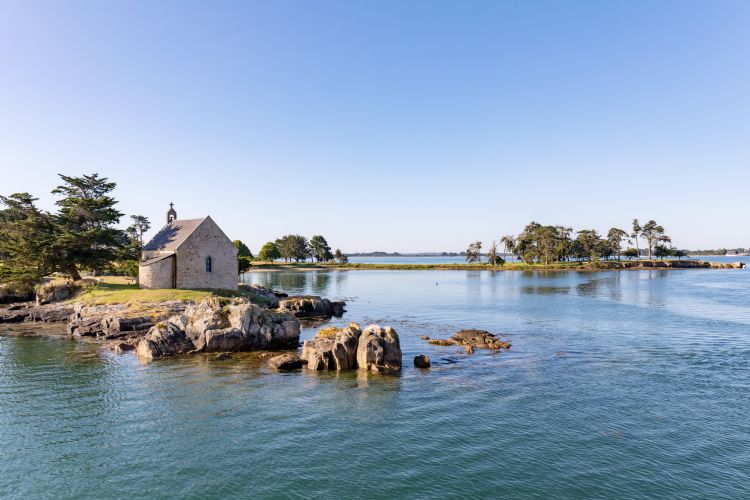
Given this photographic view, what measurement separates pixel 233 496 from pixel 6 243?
67571 millimetres

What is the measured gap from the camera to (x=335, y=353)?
33.8 meters

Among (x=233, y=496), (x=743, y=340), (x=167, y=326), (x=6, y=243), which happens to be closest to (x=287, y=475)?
(x=233, y=496)

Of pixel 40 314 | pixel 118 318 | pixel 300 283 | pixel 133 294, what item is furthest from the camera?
pixel 300 283

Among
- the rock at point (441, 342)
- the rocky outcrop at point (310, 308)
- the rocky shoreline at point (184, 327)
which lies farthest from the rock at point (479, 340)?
the rocky outcrop at point (310, 308)

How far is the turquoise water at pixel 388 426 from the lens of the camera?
17.2 meters

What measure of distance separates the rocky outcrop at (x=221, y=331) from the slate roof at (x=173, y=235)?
1829 cm

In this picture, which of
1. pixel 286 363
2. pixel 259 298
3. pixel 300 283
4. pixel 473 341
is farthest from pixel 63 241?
pixel 300 283

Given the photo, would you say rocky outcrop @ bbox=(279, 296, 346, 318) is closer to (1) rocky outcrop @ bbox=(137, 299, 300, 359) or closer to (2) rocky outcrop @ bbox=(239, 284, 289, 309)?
(2) rocky outcrop @ bbox=(239, 284, 289, 309)

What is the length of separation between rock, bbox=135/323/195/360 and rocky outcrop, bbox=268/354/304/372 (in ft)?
31.6

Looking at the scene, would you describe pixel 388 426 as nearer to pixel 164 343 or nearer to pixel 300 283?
pixel 164 343

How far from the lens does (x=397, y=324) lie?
184ft

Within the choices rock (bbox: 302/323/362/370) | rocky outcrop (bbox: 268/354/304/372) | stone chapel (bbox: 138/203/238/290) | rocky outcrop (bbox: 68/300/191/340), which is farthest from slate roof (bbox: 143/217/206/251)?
rock (bbox: 302/323/362/370)

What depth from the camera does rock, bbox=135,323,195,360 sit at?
37.1 metres

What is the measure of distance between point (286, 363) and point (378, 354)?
7278 millimetres
